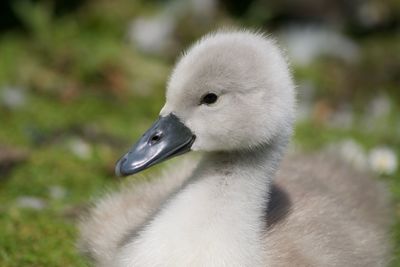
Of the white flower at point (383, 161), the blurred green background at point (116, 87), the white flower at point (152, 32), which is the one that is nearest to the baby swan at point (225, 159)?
the blurred green background at point (116, 87)

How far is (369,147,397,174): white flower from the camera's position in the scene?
5.14 meters

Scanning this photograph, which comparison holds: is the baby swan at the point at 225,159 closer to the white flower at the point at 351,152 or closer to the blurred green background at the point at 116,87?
the blurred green background at the point at 116,87

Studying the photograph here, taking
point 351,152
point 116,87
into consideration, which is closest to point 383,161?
point 351,152

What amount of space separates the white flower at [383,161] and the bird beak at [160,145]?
2.10 m

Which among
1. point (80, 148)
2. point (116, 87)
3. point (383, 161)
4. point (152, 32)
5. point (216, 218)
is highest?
point (152, 32)

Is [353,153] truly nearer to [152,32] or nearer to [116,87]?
[116,87]

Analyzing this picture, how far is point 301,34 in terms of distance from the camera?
25.2 ft

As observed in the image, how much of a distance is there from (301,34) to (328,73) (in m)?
0.70

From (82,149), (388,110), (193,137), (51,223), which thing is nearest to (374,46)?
(388,110)

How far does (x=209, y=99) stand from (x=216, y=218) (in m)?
0.41

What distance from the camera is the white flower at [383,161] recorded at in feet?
16.9

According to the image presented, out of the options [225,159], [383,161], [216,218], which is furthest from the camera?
[383,161]

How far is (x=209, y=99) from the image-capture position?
3209mm

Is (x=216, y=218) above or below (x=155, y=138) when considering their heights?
below
